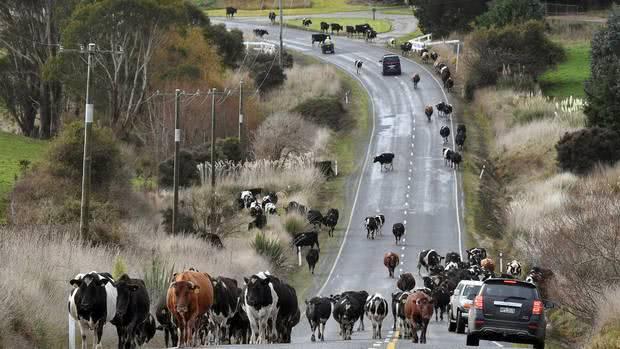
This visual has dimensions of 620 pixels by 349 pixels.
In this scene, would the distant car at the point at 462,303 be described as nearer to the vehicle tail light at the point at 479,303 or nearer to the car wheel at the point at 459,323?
the car wheel at the point at 459,323

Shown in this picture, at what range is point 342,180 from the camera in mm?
84000

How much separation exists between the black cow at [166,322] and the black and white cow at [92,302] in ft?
14.2

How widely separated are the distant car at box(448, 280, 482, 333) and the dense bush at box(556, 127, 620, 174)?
4043 centimetres

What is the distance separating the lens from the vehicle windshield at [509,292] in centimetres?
3023

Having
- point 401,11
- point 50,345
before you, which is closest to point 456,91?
point 401,11

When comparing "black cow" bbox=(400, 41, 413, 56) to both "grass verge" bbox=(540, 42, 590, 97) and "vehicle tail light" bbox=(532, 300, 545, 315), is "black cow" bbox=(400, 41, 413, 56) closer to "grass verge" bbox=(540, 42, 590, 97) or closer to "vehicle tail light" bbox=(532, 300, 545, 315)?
"grass verge" bbox=(540, 42, 590, 97)

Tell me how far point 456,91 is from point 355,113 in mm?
11025

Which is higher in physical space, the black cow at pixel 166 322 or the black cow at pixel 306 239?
the black cow at pixel 166 322

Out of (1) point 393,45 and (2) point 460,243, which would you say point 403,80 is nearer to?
(1) point 393,45

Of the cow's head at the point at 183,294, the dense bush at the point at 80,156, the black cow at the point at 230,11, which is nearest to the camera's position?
the cow's head at the point at 183,294

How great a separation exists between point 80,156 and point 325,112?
151 feet

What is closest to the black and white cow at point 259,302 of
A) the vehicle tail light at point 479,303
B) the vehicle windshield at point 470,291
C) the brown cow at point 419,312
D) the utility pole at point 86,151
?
the brown cow at point 419,312

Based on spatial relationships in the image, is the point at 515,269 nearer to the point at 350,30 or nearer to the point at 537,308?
the point at 537,308

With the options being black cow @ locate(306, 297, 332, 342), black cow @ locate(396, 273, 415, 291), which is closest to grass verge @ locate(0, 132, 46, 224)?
black cow @ locate(396, 273, 415, 291)
